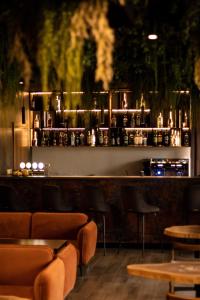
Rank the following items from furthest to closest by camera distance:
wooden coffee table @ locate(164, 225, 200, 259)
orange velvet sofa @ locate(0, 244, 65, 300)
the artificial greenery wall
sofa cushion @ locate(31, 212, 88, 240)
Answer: sofa cushion @ locate(31, 212, 88, 240), wooden coffee table @ locate(164, 225, 200, 259), orange velvet sofa @ locate(0, 244, 65, 300), the artificial greenery wall

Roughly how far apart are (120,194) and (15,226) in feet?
8.25

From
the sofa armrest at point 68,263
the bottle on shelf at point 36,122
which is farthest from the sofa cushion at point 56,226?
the bottle on shelf at point 36,122

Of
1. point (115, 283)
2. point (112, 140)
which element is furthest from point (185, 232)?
point (112, 140)

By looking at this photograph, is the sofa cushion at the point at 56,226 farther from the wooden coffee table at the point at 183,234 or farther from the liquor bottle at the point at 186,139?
the liquor bottle at the point at 186,139

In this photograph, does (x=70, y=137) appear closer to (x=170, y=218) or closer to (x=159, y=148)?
(x=159, y=148)

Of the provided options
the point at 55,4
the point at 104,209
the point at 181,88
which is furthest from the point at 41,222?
the point at 55,4

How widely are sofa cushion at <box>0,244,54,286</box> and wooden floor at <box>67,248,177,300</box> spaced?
1.18 metres

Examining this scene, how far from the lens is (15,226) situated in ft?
23.7

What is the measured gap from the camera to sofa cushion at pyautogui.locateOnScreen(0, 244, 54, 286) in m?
4.96

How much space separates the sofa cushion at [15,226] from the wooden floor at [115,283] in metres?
0.86

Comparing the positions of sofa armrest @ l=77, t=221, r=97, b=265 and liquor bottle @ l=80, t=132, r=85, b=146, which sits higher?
liquor bottle @ l=80, t=132, r=85, b=146

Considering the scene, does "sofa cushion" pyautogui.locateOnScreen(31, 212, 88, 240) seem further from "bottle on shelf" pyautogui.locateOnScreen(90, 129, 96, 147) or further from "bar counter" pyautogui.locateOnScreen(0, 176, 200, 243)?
"bottle on shelf" pyautogui.locateOnScreen(90, 129, 96, 147)

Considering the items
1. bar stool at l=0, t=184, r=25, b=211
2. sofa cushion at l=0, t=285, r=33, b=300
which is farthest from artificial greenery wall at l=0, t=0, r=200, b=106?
bar stool at l=0, t=184, r=25, b=211

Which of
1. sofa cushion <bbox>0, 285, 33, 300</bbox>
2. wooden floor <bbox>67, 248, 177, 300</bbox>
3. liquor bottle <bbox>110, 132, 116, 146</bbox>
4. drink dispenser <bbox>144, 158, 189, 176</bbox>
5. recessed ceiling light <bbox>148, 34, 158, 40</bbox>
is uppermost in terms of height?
recessed ceiling light <bbox>148, 34, 158, 40</bbox>
